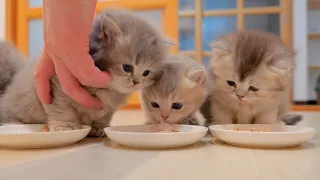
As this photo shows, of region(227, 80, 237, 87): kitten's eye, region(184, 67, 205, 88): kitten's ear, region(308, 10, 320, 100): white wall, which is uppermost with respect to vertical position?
region(184, 67, 205, 88): kitten's ear

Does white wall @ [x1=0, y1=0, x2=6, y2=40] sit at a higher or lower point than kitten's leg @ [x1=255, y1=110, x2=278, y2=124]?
higher

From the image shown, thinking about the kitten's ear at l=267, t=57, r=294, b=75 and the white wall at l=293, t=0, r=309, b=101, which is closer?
the kitten's ear at l=267, t=57, r=294, b=75

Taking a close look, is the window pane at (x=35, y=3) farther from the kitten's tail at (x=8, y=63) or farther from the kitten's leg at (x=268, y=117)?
the kitten's leg at (x=268, y=117)

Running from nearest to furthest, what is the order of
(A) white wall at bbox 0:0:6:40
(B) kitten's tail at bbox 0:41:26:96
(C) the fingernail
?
(C) the fingernail, (B) kitten's tail at bbox 0:41:26:96, (A) white wall at bbox 0:0:6:40

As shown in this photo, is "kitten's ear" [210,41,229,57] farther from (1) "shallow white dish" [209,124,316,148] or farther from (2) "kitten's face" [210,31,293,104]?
(1) "shallow white dish" [209,124,316,148]

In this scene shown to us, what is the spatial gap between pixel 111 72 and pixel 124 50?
89 mm

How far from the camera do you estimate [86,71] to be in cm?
107

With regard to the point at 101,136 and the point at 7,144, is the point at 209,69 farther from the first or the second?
the point at 7,144

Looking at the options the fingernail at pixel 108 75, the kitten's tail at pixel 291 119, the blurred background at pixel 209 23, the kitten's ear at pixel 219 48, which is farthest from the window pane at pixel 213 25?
the fingernail at pixel 108 75

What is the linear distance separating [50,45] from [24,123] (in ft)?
1.67

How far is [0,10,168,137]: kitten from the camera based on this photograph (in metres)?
1.17

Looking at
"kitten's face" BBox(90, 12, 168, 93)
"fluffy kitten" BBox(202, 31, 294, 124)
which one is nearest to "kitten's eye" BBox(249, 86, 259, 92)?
"fluffy kitten" BBox(202, 31, 294, 124)

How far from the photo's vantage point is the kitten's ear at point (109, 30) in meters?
1.16

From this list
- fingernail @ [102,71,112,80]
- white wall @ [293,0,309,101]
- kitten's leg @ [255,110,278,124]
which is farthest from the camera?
white wall @ [293,0,309,101]
